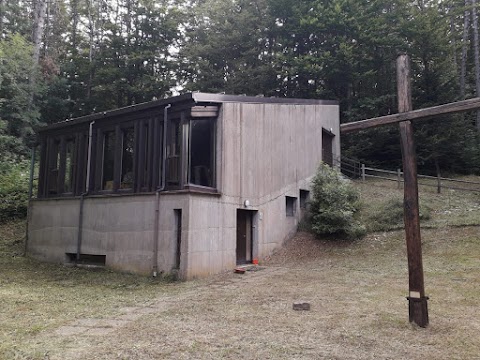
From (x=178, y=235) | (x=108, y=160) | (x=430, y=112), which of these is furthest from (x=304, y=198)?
(x=430, y=112)

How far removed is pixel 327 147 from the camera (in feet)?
59.9

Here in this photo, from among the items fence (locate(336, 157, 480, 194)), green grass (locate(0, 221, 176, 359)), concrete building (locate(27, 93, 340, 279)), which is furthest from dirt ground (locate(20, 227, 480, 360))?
fence (locate(336, 157, 480, 194))

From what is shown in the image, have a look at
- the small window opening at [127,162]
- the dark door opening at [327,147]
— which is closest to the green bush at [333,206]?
the dark door opening at [327,147]

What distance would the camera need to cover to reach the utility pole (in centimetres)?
539

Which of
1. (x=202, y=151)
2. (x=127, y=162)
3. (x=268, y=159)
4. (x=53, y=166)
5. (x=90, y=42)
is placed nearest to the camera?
(x=127, y=162)

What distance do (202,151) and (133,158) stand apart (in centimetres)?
191

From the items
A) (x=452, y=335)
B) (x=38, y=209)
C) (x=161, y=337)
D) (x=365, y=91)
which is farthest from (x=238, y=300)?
(x=365, y=91)

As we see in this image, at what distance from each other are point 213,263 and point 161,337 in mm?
4946

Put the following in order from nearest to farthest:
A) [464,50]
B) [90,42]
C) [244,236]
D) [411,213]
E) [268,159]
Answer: [411,213] < [244,236] < [268,159] < [464,50] < [90,42]

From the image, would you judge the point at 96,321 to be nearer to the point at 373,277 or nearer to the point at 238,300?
the point at 238,300

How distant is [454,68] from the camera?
22922mm

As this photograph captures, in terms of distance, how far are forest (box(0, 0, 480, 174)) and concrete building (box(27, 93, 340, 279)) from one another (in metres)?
8.89

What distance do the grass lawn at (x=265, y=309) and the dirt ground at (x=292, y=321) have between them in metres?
0.02

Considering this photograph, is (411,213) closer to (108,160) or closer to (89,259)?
(108,160)
